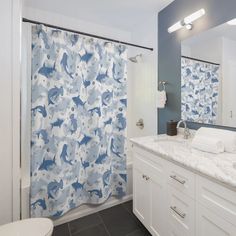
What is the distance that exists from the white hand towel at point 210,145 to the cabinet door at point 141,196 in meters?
0.56

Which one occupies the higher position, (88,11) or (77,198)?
(88,11)

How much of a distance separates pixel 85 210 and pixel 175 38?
220 cm

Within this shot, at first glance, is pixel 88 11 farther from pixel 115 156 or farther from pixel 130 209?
pixel 130 209

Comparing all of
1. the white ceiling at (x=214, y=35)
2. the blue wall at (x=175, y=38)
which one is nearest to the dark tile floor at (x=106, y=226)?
the blue wall at (x=175, y=38)

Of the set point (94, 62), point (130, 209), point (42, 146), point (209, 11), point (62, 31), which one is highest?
point (209, 11)

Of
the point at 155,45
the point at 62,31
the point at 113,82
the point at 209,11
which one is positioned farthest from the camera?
the point at 155,45

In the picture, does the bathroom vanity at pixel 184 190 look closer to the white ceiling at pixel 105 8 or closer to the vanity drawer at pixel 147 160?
the vanity drawer at pixel 147 160

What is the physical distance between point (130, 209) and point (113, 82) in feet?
5.00

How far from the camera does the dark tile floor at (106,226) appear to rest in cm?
157

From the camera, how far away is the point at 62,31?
1627mm

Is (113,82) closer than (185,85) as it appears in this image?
No

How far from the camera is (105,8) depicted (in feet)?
6.33

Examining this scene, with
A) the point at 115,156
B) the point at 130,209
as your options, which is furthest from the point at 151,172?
the point at 130,209

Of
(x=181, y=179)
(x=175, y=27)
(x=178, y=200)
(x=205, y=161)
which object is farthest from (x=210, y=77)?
(x=178, y=200)
